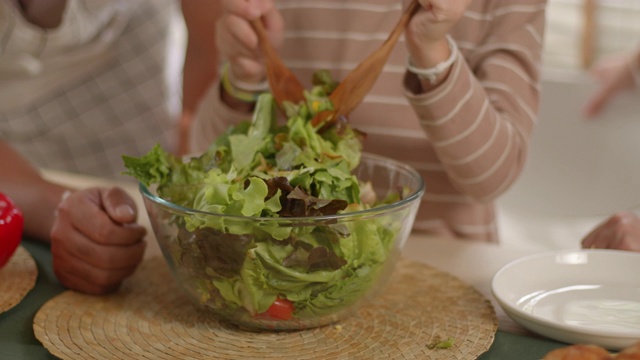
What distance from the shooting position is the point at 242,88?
4.12 ft

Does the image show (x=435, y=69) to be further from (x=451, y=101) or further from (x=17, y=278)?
(x=17, y=278)

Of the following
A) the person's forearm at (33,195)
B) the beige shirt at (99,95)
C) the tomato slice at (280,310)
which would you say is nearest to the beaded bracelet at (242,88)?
the person's forearm at (33,195)

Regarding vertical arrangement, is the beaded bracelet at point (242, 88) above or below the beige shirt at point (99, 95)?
above

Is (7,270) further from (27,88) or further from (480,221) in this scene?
(27,88)

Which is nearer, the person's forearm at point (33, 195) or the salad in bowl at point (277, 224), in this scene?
the salad in bowl at point (277, 224)

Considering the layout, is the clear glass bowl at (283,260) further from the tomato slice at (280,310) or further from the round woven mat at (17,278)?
the round woven mat at (17,278)

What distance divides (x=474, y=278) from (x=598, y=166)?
2.58 feet

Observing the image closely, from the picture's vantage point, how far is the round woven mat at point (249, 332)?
84 centimetres

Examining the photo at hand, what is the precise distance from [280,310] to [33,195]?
451 millimetres

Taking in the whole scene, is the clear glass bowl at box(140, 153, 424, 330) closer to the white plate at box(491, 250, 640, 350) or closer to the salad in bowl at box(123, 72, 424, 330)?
the salad in bowl at box(123, 72, 424, 330)

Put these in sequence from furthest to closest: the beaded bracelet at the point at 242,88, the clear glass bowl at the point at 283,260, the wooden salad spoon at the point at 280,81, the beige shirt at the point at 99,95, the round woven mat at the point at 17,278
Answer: the beige shirt at the point at 99,95 → the beaded bracelet at the point at 242,88 → the wooden salad spoon at the point at 280,81 → the round woven mat at the point at 17,278 → the clear glass bowl at the point at 283,260

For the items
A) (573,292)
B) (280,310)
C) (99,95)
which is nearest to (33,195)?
(280,310)

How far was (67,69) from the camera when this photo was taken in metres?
1.89

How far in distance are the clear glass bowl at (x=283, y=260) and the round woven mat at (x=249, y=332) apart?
1.0 inches
